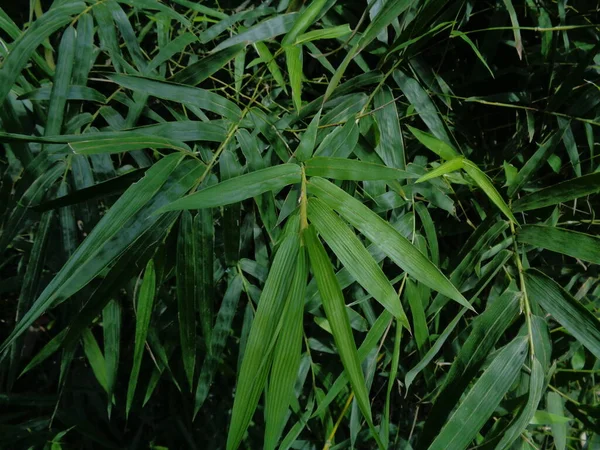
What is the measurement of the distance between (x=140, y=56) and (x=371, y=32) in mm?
364

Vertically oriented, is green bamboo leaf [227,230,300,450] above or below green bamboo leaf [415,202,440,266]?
above

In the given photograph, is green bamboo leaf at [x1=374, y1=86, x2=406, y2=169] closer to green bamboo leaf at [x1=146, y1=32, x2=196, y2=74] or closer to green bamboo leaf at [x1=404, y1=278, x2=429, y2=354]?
green bamboo leaf at [x1=404, y1=278, x2=429, y2=354]

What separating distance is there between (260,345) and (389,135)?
437 mm

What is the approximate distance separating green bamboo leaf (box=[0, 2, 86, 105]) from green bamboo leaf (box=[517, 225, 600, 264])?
0.68 meters

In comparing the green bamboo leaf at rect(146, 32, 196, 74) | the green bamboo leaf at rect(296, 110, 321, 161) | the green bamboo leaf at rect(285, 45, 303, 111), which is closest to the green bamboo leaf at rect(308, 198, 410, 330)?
the green bamboo leaf at rect(296, 110, 321, 161)

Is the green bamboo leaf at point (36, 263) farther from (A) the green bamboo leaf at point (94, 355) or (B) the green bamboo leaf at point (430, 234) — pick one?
(B) the green bamboo leaf at point (430, 234)

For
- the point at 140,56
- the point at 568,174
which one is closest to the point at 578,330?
the point at 568,174

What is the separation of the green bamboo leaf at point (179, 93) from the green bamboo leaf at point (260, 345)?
1.06 ft

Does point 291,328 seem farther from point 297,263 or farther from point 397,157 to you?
point 397,157

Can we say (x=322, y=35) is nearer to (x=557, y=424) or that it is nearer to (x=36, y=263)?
(x=36, y=263)

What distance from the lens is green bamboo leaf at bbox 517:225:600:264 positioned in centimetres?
75

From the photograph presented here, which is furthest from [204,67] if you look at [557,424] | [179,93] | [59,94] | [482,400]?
[557,424]

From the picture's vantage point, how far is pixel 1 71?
81cm

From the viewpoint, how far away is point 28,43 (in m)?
0.83
